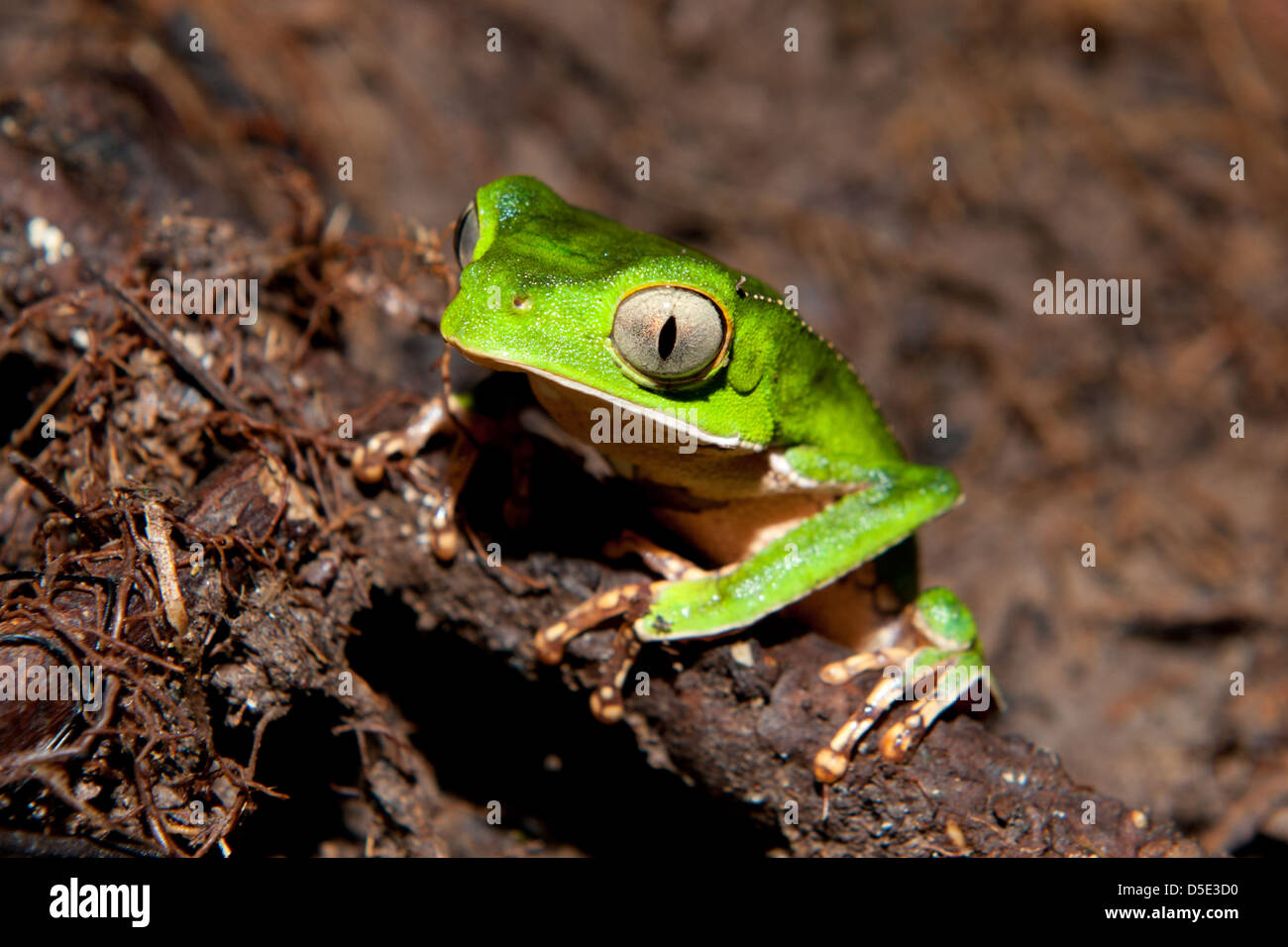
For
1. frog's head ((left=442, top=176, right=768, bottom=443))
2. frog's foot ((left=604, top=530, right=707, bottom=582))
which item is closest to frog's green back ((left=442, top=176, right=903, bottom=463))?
frog's head ((left=442, top=176, right=768, bottom=443))

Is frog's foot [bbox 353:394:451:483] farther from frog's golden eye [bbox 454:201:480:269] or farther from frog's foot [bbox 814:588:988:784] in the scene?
frog's foot [bbox 814:588:988:784]

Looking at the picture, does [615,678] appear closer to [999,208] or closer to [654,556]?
[654,556]

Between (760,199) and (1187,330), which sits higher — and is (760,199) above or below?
above

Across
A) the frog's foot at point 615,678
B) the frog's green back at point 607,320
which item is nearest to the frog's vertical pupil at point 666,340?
the frog's green back at point 607,320

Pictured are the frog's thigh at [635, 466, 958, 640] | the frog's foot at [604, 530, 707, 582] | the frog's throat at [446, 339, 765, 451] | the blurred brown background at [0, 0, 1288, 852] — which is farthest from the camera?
the blurred brown background at [0, 0, 1288, 852]

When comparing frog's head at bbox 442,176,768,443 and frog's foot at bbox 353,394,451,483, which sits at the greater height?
frog's head at bbox 442,176,768,443
